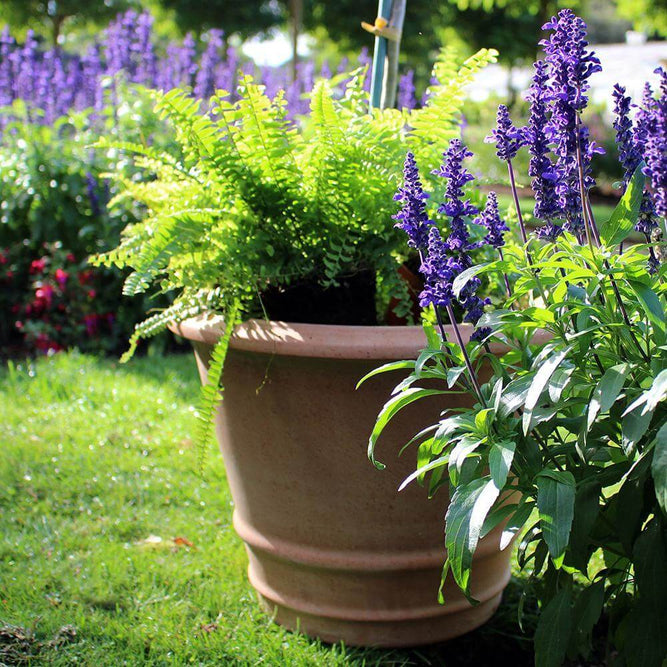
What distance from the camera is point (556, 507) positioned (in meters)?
1.30

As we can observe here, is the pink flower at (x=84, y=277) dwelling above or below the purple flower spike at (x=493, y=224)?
below

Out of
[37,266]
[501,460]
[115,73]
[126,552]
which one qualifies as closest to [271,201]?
[501,460]

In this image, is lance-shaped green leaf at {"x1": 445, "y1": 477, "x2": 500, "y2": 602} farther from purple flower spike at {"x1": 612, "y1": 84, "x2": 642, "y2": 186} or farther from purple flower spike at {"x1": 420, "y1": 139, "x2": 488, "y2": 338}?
purple flower spike at {"x1": 612, "y1": 84, "x2": 642, "y2": 186}

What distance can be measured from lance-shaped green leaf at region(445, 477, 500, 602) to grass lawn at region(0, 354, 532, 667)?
1.74 ft

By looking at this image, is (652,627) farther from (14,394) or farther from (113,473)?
(14,394)

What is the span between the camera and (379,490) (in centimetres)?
191

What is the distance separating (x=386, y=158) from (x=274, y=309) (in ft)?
1.59

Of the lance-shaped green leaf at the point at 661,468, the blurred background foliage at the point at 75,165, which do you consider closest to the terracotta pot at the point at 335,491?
the lance-shaped green leaf at the point at 661,468

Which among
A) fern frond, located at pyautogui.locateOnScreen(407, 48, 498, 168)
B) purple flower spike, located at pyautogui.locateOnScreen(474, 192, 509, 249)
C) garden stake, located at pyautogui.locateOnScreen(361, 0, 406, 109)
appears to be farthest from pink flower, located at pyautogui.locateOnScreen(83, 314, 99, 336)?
purple flower spike, located at pyautogui.locateOnScreen(474, 192, 509, 249)

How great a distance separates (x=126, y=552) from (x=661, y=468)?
1.83 metres

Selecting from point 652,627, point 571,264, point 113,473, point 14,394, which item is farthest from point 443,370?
point 14,394

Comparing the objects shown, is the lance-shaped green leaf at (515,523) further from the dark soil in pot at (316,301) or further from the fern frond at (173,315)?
the fern frond at (173,315)

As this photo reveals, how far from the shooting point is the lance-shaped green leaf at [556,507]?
127 cm

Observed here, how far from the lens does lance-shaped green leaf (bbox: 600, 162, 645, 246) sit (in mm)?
1406
